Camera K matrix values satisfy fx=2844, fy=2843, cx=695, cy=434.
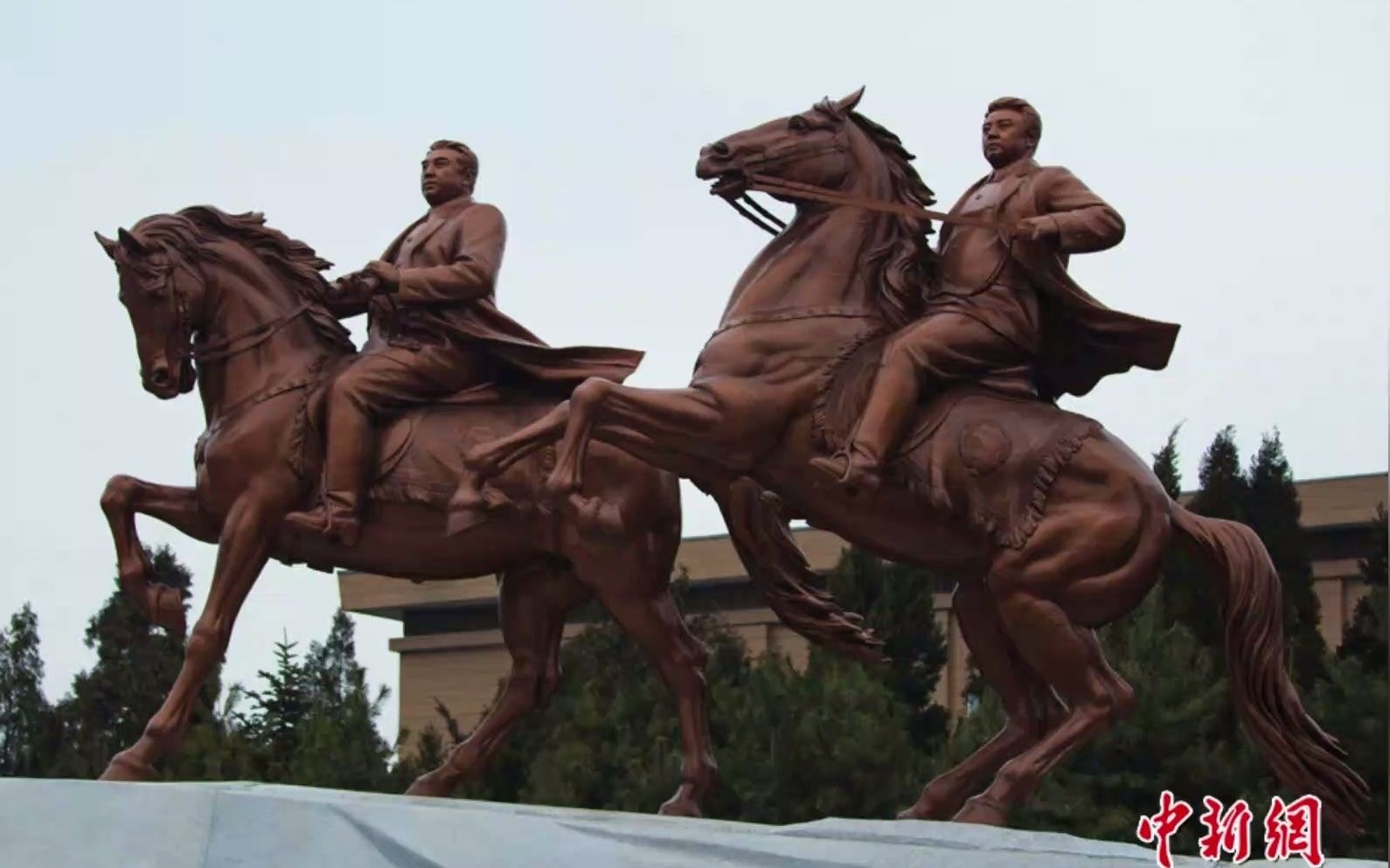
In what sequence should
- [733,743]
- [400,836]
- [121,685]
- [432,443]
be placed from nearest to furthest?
[400,836] → [432,443] → [733,743] → [121,685]

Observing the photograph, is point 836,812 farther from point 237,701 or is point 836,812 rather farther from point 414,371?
point 237,701

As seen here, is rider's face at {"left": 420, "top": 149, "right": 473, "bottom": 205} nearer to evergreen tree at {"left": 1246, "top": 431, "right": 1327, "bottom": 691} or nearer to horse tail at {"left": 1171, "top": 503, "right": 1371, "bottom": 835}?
horse tail at {"left": 1171, "top": 503, "right": 1371, "bottom": 835}

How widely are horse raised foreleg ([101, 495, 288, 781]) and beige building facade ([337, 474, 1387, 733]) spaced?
8906 millimetres

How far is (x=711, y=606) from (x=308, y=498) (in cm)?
1479

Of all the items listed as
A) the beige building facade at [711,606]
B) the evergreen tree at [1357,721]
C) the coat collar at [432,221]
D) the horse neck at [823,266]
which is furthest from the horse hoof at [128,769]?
the beige building facade at [711,606]

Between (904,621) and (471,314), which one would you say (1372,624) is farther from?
(471,314)

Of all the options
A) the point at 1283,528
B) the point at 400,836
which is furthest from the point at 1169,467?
the point at 400,836

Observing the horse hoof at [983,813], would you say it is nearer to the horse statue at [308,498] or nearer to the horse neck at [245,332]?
the horse statue at [308,498]

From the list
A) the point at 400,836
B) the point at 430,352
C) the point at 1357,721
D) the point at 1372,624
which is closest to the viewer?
the point at 400,836

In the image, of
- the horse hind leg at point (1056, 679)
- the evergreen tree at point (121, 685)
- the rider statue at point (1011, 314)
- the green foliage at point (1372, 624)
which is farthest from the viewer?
the evergreen tree at point (121, 685)

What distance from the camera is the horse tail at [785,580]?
11.9m

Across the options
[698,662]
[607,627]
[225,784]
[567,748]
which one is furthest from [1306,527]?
[225,784]

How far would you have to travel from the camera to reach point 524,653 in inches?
489

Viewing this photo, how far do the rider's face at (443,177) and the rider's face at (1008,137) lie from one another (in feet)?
8.39
